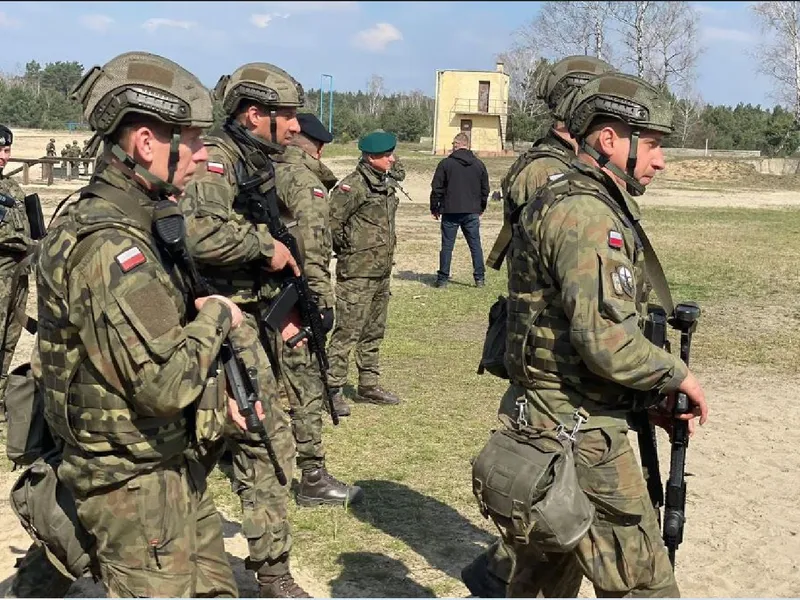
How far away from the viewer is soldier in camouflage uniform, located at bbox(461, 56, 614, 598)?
13.7ft

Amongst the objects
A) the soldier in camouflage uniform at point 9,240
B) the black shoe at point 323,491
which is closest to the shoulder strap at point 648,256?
the black shoe at point 323,491

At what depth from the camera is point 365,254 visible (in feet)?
27.4

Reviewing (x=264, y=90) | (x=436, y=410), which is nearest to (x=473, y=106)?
(x=436, y=410)

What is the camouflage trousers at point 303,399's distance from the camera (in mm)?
5672

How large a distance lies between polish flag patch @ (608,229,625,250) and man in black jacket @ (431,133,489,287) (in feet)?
35.8

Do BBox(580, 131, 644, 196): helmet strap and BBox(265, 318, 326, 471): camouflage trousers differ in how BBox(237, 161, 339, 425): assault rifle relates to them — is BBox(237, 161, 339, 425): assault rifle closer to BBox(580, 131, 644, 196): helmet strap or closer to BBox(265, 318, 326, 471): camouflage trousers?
BBox(265, 318, 326, 471): camouflage trousers

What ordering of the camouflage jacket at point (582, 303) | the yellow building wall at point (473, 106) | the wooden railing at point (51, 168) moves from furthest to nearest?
1. the yellow building wall at point (473, 106)
2. the wooden railing at point (51, 168)
3. the camouflage jacket at point (582, 303)

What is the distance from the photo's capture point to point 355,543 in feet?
17.4

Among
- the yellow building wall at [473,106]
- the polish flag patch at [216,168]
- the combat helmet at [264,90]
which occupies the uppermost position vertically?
the yellow building wall at [473,106]

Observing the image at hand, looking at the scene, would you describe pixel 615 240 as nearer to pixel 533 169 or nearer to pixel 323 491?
pixel 533 169

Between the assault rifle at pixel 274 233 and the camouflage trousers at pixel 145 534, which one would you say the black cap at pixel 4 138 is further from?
the camouflage trousers at pixel 145 534

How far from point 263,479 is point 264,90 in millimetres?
2011

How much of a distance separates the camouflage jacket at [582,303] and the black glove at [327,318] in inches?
83.6

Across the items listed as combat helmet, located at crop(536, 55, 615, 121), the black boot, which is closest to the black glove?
the black boot
